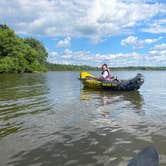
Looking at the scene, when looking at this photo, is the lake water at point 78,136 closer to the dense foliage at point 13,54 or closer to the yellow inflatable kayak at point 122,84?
the yellow inflatable kayak at point 122,84

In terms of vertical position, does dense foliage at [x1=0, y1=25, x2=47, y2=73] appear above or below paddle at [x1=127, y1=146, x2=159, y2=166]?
above

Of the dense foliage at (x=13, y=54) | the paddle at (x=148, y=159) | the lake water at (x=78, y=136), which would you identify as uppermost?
the dense foliage at (x=13, y=54)

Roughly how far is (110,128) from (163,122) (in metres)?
1.74

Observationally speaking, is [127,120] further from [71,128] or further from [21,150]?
[21,150]

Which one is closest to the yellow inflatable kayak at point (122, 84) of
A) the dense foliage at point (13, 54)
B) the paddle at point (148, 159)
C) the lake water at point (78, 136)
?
the lake water at point (78, 136)

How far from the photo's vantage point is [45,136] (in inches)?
268

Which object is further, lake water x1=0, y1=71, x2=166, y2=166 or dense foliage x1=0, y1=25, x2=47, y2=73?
dense foliage x1=0, y1=25, x2=47, y2=73

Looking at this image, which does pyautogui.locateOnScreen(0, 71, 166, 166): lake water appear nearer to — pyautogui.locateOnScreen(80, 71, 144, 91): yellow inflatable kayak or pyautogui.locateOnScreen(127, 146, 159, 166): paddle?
pyautogui.locateOnScreen(127, 146, 159, 166): paddle

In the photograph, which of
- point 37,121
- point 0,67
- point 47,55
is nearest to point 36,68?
point 0,67

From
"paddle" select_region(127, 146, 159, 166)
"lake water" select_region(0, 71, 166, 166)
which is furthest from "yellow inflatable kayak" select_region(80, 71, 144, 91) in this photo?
"paddle" select_region(127, 146, 159, 166)

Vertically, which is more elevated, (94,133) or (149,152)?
(149,152)

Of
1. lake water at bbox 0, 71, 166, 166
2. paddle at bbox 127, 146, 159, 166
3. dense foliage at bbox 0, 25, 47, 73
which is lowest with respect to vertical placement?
lake water at bbox 0, 71, 166, 166

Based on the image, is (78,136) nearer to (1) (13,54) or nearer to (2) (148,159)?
(2) (148,159)

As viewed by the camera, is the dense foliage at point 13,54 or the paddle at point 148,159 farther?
the dense foliage at point 13,54
